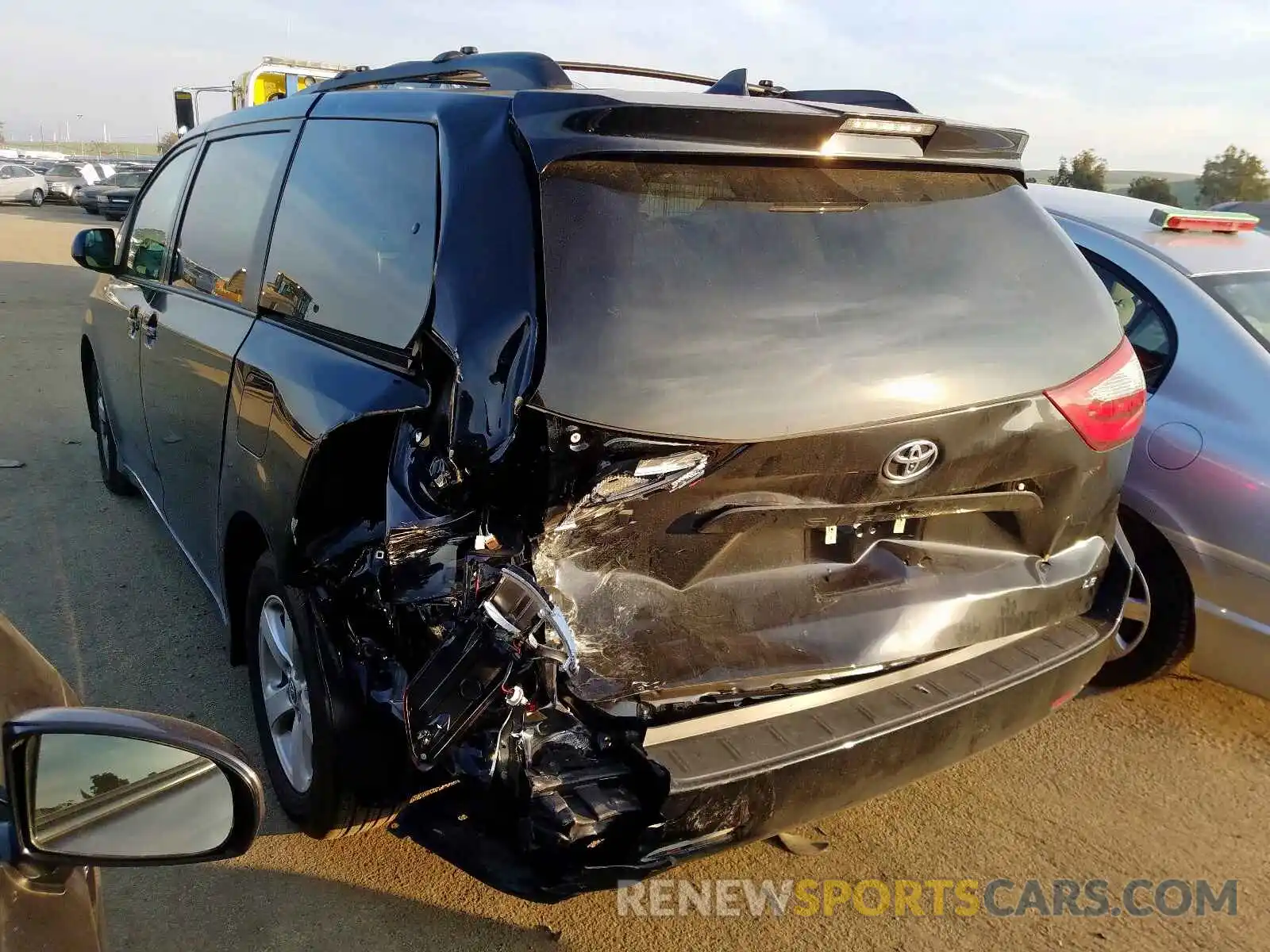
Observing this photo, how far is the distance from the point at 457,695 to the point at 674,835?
51 centimetres

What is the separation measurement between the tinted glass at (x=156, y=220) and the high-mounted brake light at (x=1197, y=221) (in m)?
4.05

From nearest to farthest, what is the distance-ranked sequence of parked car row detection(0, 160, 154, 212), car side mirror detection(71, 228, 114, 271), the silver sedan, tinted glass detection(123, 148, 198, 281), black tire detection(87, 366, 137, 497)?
the silver sedan → tinted glass detection(123, 148, 198, 281) → car side mirror detection(71, 228, 114, 271) → black tire detection(87, 366, 137, 497) → parked car row detection(0, 160, 154, 212)

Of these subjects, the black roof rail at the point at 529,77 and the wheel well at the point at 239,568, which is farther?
the wheel well at the point at 239,568

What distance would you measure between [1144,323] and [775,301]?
233cm

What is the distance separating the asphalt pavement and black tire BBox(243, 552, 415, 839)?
227 millimetres

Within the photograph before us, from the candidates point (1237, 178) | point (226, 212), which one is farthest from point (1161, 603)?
point (1237, 178)

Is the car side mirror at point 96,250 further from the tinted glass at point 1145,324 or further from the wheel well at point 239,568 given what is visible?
the tinted glass at point 1145,324

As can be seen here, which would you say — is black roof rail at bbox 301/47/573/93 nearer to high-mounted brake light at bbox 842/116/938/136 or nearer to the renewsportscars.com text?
high-mounted brake light at bbox 842/116/938/136

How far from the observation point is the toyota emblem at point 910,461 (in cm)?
213

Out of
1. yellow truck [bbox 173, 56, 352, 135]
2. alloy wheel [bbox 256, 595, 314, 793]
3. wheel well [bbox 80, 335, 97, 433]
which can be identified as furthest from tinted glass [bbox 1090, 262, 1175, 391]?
yellow truck [bbox 173, 56, 352, 135]

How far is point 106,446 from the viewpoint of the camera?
531 centimetres

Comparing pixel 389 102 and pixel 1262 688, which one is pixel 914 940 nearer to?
pixel 1262 688

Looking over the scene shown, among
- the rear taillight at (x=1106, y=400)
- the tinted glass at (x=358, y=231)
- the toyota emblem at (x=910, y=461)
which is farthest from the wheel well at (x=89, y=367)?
the rear taillight at (x=1106, y=400)

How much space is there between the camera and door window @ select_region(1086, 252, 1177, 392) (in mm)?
3516
